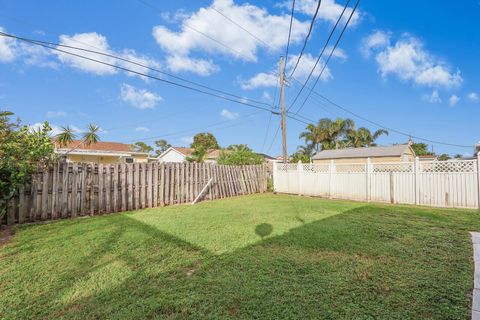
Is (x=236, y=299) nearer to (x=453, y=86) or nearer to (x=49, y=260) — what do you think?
(x=49, y=260)

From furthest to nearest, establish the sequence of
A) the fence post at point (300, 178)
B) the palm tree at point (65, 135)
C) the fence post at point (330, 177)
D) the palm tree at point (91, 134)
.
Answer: the palm tree at point (91, 134), the palm tree at point (65, 135), the fence post at point (300, 178), the fence post at point (330, 177)

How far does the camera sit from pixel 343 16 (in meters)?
5.77

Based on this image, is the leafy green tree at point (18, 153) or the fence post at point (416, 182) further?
the fence post at point (416, 182)

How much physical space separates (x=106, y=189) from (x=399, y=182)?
950 cm

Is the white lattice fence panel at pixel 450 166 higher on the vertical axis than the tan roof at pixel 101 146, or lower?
lower

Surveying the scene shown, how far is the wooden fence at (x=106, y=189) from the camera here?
5.75 meters

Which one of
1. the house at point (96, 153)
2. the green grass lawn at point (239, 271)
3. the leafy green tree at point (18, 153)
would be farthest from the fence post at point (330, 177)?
the house at point (96, 153)

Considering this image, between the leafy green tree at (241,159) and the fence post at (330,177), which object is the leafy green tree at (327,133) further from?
the fence post at (330,177)

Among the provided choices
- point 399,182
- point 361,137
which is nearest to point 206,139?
point 361,137

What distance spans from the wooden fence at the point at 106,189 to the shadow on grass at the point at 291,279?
2804mm

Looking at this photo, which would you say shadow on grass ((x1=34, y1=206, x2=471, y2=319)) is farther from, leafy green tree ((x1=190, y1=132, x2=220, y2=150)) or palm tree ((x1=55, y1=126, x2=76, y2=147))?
leafy green tree ((x1=190, y1=132, x2=220, y2=150))

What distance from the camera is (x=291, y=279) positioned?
8.87 ft

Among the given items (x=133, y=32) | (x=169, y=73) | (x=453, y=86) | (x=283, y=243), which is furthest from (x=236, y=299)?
(x=453, y=86)

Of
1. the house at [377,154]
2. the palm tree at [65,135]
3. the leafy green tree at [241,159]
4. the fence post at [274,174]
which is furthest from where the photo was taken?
the house at [377,154]
